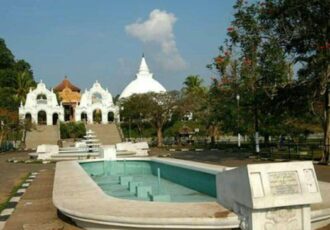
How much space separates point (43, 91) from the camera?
2239 inches

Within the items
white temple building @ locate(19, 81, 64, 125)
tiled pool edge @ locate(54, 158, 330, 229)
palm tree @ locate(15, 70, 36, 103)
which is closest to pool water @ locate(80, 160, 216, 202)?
tiled pool edge @ locate(54, 158, 330, 229)

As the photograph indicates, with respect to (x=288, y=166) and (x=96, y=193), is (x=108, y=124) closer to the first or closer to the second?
(x=96, y=193)

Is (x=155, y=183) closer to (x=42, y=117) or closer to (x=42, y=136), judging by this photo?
(x=42, y=136)

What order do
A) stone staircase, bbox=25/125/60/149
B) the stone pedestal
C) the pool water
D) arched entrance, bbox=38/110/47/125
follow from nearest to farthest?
1. the stone pedestal
2. the pool water
3. stone staircase, bbox=25/125/60/149
4. arched entrance, bbox=38/110/47/125

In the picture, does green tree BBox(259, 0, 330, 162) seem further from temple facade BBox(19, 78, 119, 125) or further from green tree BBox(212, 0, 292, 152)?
temple facade BBox(19, 78, 119, 125)

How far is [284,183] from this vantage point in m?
4.59

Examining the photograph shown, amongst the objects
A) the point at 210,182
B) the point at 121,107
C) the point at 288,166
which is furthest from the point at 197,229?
the point at 121,107

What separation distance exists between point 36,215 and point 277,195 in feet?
15.9

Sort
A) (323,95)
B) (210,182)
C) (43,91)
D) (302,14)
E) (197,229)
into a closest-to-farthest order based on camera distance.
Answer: (197,229) → (210,182) → (302,14) → (323,95) → (43,91)

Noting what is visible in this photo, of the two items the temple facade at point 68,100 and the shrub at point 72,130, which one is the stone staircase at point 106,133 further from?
the temple facade at point 68,100

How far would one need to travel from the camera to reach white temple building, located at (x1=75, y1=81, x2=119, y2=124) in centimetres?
5916

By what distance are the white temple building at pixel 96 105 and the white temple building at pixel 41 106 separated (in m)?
2.97

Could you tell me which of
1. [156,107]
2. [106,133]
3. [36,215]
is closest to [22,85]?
[106,133]

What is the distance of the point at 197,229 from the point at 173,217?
1.05ft
